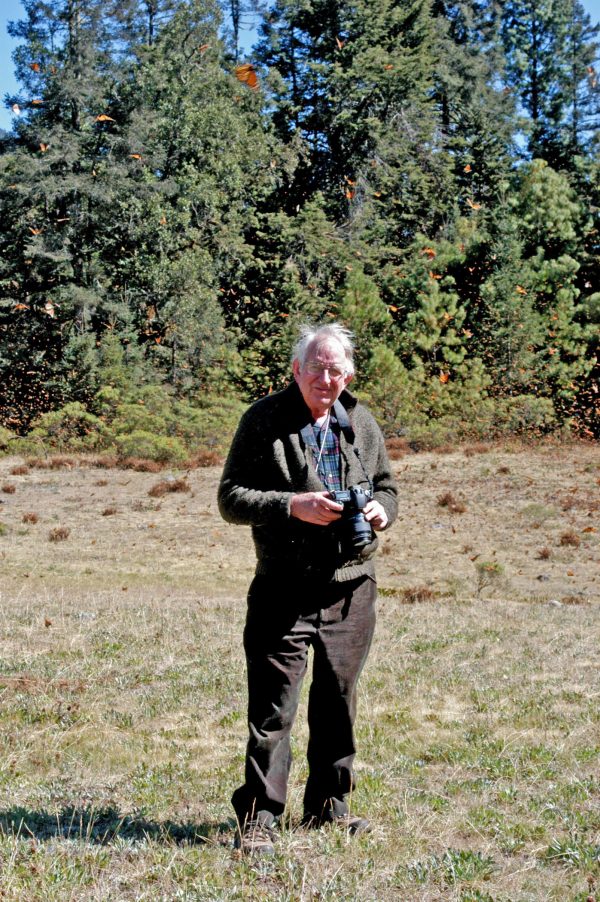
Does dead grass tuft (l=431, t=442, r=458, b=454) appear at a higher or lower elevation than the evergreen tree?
lower

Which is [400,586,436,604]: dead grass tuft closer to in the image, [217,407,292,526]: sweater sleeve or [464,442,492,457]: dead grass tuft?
[217,407,292,526]: sweater sleeve

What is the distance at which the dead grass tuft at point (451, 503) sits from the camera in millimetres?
17734

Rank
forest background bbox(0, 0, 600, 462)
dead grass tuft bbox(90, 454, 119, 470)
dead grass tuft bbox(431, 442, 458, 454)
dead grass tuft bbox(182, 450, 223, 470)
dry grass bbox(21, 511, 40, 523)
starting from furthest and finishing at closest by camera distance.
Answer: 1. forest background bbox(0, 0, 600, 462)
2. dead grass tuft bbox(431, 442, 458, 454)
3. dead grass tuft bbox(90, 454, 119, 470)
4. dead grass tuft bbox(182, 450, 223, 470)
5. dry grass bbox(21, 511, 40, 523)

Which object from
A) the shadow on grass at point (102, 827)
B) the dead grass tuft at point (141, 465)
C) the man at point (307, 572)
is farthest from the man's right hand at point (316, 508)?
the dead grass tuft at point (141, 465)

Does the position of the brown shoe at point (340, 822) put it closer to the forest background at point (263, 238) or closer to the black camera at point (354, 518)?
the black camera at point (354, 518)

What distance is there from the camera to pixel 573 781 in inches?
165

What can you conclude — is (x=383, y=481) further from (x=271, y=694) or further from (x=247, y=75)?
(x=247, y=75)

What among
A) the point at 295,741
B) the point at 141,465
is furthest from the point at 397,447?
the point at 295,741

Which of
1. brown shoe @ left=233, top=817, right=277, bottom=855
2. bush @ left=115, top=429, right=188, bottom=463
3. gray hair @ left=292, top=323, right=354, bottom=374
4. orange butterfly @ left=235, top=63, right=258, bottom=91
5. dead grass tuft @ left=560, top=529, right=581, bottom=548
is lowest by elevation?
dead grass tuft @ left=560, top=529, right=581, bottom=548

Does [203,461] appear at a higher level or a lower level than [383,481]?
lower

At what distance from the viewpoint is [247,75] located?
114 ft

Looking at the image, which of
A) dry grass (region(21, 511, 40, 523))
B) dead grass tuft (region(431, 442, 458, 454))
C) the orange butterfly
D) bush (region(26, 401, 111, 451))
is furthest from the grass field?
the orange butterfly

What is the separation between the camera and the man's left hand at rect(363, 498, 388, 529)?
3251 mm

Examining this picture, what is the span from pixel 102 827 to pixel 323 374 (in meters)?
1.94
